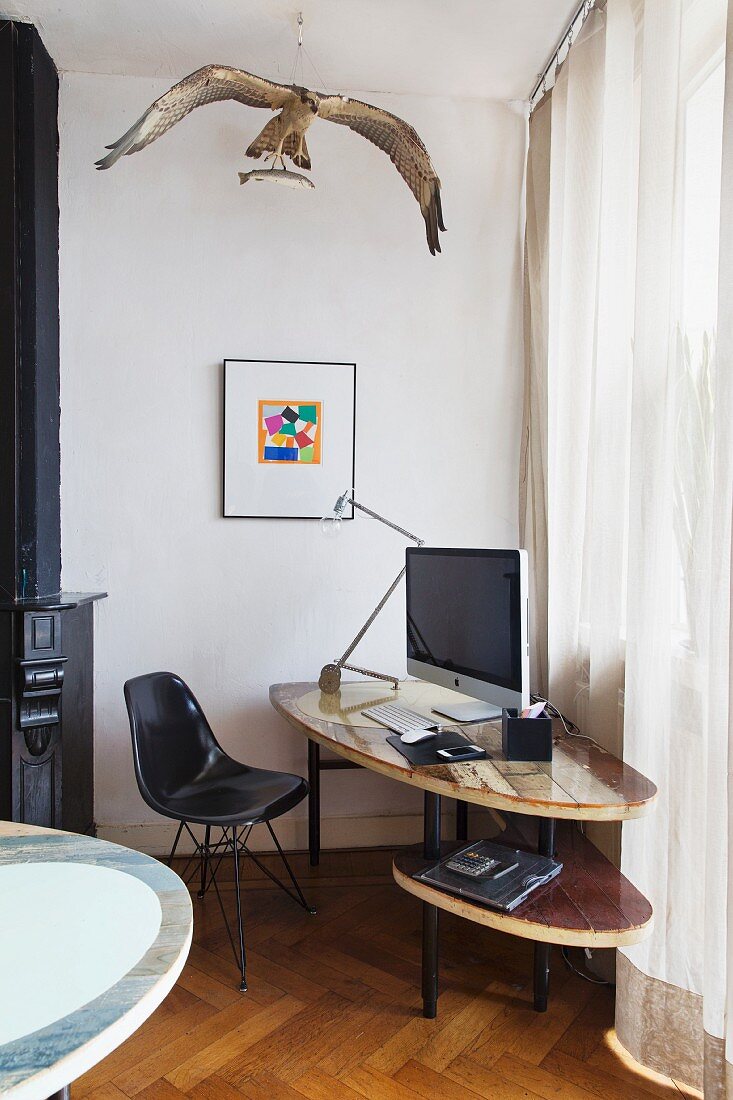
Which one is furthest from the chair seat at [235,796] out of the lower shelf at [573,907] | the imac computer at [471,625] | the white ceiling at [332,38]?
the white ceiling at [332,38]

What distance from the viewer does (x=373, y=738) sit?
2.19 metres

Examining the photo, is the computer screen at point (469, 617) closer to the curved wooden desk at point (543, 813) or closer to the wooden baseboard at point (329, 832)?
the curved wooden desk at point (543, 813)

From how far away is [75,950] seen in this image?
102 centimetres

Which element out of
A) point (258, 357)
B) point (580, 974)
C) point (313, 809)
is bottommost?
point (580, 974)

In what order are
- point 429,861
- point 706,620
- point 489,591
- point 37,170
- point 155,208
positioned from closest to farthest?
point 706,620 → point 429,861 → point 489,591 → point 37,170 → point 155,208

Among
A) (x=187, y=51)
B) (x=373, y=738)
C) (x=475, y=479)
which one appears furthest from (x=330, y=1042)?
(x=187, y=51)

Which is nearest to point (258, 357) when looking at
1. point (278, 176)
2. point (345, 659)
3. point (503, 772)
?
point (278, 176)

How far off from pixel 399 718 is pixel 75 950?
4.69 ft

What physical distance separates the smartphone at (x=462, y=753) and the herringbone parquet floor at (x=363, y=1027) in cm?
72

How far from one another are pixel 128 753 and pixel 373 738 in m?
1.28

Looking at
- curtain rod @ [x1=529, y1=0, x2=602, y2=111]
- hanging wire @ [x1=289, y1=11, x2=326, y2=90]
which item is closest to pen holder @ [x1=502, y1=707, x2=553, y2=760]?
curtain rod @ [x1=529, y1=0, x2=602, y2=111]

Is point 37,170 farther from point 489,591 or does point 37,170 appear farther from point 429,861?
point 429,861

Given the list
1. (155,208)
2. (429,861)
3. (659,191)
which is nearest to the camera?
(659,191)

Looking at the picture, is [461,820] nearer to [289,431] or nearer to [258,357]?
[289,431]
